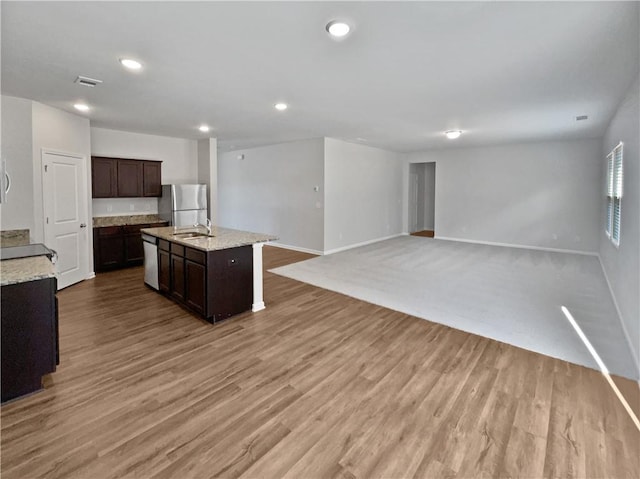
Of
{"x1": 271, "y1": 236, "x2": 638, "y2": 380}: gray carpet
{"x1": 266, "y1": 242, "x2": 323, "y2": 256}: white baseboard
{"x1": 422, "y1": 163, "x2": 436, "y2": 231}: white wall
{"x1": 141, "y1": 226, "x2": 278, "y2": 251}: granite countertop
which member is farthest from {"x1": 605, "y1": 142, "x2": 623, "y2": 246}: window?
{"x1": 422, "y1": 163, "x2": 436, "y2": 231}: white wall

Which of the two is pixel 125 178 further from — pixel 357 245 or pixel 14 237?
pixel 357 245

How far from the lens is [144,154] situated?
21.8 feet

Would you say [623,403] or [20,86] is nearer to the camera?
[623,403]

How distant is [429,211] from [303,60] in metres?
9.72

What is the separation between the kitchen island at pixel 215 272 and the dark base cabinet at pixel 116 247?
212cm

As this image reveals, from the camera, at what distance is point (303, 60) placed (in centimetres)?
296

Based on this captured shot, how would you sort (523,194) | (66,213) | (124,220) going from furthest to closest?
(523,194), (124,220), (66,213)

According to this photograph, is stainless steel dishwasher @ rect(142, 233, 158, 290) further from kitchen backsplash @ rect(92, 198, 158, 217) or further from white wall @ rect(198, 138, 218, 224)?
white wall @ rect(198, 138, 218, 224)

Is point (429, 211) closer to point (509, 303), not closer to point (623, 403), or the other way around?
point (509, 303)

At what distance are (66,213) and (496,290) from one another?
6504 mm

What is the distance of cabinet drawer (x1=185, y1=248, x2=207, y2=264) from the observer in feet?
11.6

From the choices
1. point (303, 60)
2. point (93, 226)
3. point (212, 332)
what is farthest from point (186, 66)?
point (93, 226)

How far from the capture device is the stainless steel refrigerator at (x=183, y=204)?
6371mm

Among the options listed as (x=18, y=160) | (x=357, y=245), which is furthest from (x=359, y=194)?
(x=18, y=160)
